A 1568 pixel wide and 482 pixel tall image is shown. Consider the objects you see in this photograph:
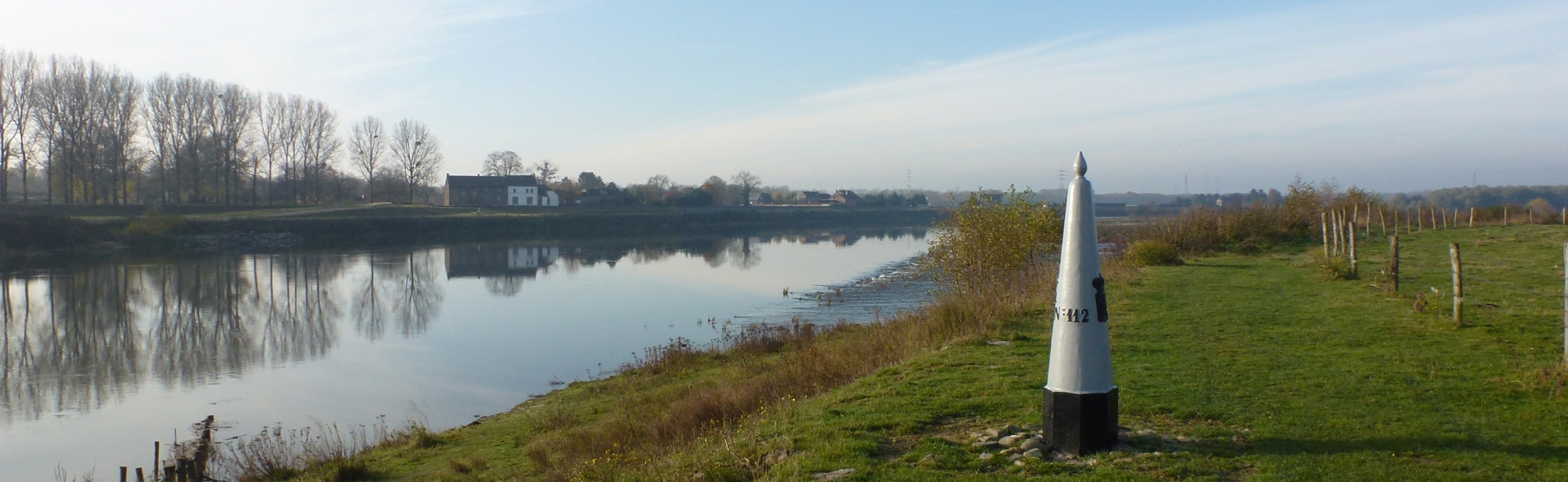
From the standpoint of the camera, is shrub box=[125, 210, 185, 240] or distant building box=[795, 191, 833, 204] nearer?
shrub box=[125, 210, 185, 240]

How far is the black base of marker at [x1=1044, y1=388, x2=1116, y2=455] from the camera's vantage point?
5.66m

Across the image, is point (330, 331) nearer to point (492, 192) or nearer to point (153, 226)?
point (153, 226)

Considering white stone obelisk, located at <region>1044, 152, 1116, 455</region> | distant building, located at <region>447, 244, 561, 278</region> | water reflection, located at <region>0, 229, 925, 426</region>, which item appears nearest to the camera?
white stone obelisk, located at <region>1044, 152, 1116, 455</region>

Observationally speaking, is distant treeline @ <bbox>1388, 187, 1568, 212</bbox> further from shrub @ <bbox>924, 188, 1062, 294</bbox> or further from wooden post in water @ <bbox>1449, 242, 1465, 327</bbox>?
wooden post in water @ <bbox>1449, 242, 1465, 327</bbox>

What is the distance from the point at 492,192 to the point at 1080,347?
9593 centimetres

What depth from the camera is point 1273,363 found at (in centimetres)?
895

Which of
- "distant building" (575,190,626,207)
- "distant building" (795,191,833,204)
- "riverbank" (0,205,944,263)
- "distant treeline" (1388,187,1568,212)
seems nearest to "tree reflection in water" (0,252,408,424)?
"riverbank" (0,205,944,263)

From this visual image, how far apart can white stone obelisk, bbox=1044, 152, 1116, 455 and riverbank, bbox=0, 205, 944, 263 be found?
178 feet

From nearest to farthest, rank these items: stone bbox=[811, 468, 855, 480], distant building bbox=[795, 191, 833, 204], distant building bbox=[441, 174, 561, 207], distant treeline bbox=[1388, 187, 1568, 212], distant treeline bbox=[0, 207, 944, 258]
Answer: stone bbox=[811, 468, 855, 480] → distant treeline bbox=[0, 207, 944, 258] → distant treeline bbox=[1388, 187, 1568, 212] → distant building bbox=[441, 174, 561, 207] → distant building bbox=[795, 191, 833, 204]

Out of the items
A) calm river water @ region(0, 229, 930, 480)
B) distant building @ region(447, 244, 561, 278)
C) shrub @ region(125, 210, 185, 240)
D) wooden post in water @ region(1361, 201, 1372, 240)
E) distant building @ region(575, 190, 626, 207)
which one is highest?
distant building @ region(575, 190, 626, 207)

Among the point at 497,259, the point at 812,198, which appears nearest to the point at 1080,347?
the point at 497,259

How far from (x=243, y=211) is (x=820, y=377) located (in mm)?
65925

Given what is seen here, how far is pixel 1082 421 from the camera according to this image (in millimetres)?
5664

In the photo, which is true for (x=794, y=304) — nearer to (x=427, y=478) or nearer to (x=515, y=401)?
(x=515, y=401)
